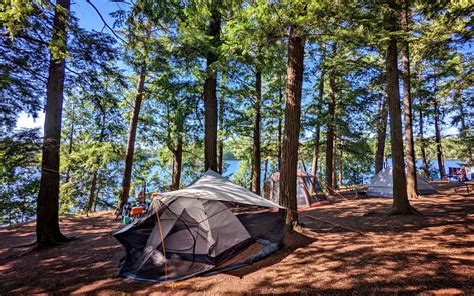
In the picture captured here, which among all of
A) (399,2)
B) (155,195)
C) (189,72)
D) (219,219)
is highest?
(399,2)

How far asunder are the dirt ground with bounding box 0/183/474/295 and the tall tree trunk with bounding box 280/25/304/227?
0.86 m

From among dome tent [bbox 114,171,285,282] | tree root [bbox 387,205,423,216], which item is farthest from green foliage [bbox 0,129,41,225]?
tree root [bbox 387,205,423,216]

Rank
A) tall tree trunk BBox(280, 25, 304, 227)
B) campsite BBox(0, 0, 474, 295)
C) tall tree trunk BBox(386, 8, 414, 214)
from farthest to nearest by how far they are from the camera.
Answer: tall tree trunk BBox(386, 8, 414, 214) < tall tree trunk BBox(280, 25, 304, 227) < campsite BBox(0, 0, 474, 295)

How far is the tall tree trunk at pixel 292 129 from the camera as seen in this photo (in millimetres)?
5613

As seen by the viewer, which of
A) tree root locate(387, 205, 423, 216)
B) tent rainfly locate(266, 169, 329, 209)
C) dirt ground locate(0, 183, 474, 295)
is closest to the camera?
dirt ground locate(0, 183, 474, 295)

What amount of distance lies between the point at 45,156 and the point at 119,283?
3.96 metres

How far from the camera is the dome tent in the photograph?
415 cm

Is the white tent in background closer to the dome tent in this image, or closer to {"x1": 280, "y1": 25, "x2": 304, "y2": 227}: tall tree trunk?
{"x1": 280, "y1": 25, "x2": 304, "y2": 227}: tall tree trunk

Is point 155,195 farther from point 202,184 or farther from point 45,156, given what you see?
point 45,156

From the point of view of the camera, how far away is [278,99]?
14.6 m

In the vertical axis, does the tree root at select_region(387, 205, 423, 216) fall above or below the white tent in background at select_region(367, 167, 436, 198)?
below

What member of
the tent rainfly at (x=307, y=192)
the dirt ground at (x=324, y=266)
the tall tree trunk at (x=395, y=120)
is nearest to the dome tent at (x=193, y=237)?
the dirt ground at (x=324, y=266)

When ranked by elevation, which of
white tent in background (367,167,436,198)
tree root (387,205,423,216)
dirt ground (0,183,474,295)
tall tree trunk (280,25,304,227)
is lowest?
dirt ground (0,183,474,295)

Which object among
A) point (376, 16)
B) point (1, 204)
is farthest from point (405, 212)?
point (1, 204)
